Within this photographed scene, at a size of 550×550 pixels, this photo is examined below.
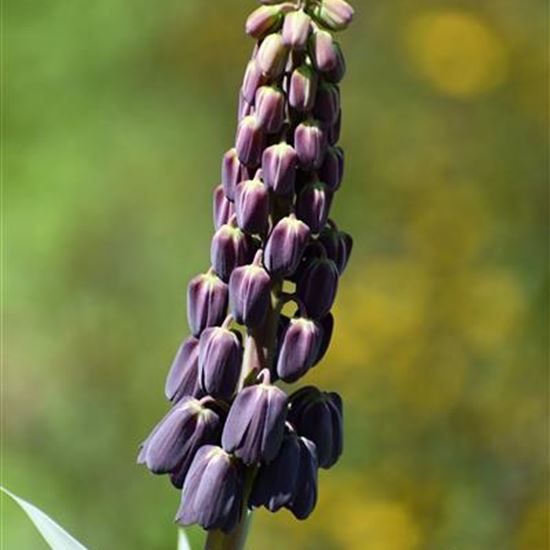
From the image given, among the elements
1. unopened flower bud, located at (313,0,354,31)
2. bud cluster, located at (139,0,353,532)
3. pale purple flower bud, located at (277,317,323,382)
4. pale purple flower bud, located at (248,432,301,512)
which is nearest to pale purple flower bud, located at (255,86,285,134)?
bud cluster, located at (139,0,353,532)

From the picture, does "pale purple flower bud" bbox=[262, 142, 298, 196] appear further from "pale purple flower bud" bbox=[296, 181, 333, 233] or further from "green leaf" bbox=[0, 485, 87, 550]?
"green leaf" bbox=[0, 485, 87, 550]

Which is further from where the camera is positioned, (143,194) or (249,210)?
(143,194)

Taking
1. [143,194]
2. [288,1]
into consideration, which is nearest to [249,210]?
[288,1]

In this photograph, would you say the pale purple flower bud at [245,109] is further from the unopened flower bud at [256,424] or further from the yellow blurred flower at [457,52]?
the yellow blurred flower at [457,52]

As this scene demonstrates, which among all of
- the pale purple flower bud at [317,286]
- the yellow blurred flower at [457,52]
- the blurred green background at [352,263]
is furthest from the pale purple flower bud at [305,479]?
the yellow blurred flower at [457,52]

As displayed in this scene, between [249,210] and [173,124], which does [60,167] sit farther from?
[249,210]

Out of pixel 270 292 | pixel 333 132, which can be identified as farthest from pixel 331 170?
pixel 270 292
